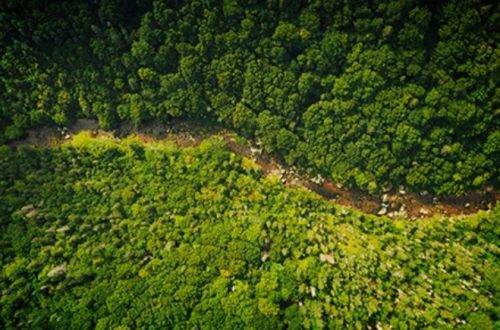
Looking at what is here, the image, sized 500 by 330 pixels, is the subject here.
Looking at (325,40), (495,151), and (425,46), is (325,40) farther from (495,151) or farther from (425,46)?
(495,151)

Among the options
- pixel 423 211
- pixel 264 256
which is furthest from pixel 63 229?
pixel 423 211

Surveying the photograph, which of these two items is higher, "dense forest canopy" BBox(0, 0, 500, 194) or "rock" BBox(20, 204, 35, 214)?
"dense forest canopy" BBox(0, 0, 500, 194)

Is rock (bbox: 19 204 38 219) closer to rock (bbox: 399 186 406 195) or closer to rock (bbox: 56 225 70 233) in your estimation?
rock (bbox: 56 225 70 233)

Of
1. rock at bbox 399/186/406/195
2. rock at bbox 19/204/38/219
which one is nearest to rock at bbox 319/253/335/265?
rock at bbox 399/186/406/195

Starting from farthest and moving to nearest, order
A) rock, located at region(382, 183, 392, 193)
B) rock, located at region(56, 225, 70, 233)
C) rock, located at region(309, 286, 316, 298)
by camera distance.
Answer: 1. rock, located at region(382, 183, 392, 193)
2. rock, located at region(56, 225, 70, 233)
3. rock, located at region(309, 286, 316, 298)

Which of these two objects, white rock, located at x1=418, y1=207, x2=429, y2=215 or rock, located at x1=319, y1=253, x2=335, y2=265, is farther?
white rock, located at x1=418, y1=207, x2=429, y2=215

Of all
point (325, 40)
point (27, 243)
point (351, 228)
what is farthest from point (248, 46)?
point (27, 243)

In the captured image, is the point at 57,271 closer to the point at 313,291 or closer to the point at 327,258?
the point at 313,291
